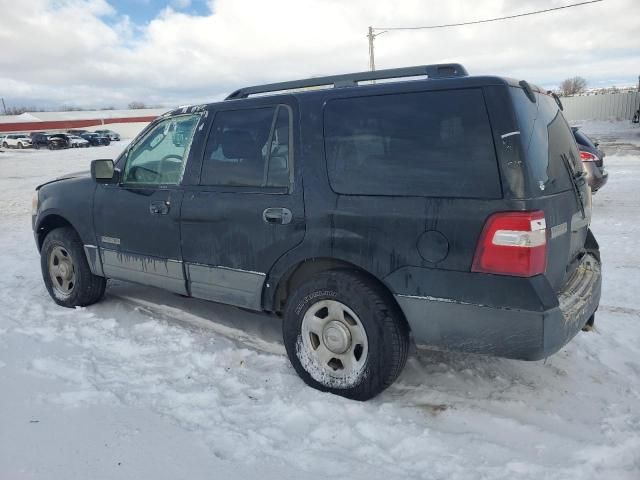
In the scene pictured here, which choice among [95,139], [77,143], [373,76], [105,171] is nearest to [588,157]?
[373,76]

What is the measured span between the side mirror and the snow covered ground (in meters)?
1.20

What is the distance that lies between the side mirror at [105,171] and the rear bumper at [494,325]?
2.69 metres

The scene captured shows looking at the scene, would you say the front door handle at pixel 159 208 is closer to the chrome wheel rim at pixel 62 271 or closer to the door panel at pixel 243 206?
the door panel at pixel 243 206

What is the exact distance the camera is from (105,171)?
14.2 ft

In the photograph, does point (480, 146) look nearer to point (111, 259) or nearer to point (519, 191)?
point (519, 191)

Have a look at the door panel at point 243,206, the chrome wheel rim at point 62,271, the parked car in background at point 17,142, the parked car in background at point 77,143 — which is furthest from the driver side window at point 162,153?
the parked car in background at point 17,142

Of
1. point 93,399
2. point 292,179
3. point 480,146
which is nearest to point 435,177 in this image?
point 480,146

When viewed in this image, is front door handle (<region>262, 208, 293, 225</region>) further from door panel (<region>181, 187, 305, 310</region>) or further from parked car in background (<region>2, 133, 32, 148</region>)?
parked car in background (<region>2, 133, 32, 148</region>)

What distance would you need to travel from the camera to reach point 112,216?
14.3 feet

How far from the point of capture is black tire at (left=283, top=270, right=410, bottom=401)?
9.75 ft

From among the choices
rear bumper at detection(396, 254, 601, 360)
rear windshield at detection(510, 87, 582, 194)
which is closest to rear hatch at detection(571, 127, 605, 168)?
rear windshield at detection(510, 87, 582, 194)

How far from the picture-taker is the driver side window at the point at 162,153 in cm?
393

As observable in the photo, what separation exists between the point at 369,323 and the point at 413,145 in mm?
1021

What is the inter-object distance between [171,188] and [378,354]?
200 centimetres
